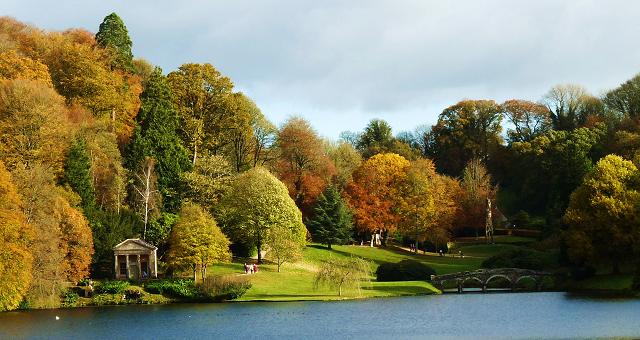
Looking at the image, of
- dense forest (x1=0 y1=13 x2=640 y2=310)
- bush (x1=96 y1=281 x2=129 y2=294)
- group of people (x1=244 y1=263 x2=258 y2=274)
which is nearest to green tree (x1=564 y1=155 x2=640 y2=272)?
dense forest (x1=0 y1=13 x2=640 y2=310)

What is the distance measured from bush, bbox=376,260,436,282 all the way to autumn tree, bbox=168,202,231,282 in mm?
17045

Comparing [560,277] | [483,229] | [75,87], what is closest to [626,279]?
[560,277]

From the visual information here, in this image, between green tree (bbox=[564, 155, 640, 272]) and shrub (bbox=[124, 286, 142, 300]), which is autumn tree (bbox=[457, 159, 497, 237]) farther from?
shrub (bbox=[124, 286, 142, 300])

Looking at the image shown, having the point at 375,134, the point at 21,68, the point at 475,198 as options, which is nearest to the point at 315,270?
the point at 475,198

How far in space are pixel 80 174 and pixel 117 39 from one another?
37.4m

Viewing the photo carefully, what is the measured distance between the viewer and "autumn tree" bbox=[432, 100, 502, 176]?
436ft

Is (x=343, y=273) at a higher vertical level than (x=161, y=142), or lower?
lower

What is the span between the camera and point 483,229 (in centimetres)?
11969

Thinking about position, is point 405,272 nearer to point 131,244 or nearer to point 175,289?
point 175,289

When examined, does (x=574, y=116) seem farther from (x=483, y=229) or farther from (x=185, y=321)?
(x=185, y=321)

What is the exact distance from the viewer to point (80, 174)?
76875 millimetres

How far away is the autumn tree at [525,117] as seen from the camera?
436 ft

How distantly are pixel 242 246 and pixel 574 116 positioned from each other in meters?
64.4

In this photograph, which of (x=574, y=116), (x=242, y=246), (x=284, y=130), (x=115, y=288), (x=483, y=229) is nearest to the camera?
(x=115, y=288)
